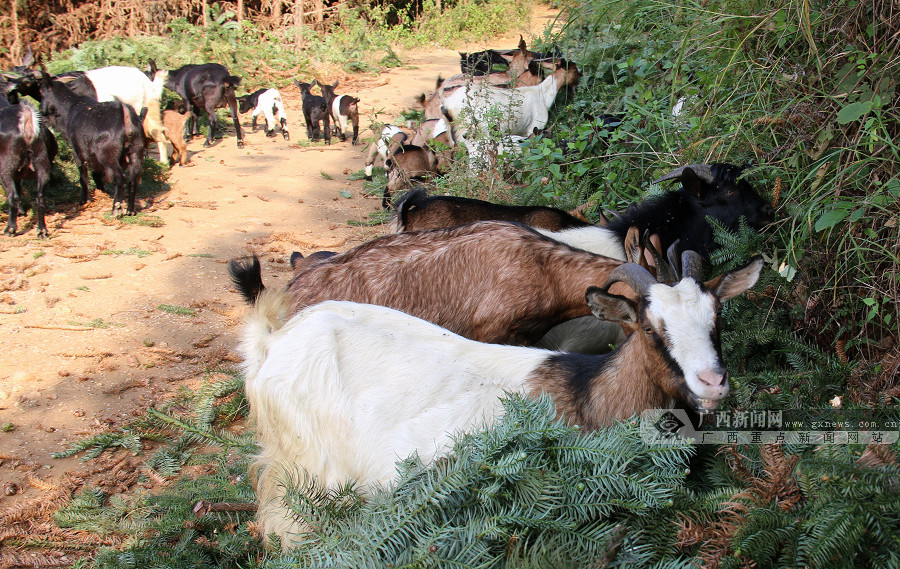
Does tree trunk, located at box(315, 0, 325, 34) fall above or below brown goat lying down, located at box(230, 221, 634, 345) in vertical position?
above

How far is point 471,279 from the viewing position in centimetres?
432

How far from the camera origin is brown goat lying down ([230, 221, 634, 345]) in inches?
163

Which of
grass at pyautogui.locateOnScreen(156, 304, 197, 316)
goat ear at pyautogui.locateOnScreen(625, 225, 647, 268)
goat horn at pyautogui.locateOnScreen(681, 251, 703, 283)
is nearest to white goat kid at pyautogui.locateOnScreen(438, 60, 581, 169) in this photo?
grass at pyautogui.locateOnScreen(156, 304, 197, 316)

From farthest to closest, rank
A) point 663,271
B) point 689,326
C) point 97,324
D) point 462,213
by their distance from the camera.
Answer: point 97,324 < point 462,213 < point 663,271 < point 689,326

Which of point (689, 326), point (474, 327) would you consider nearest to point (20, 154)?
point (474, 327)

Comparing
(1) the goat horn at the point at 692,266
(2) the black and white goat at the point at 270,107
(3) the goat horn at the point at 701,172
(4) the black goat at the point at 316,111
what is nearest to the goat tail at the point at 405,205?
(3) the goat horn at the point at 701,172

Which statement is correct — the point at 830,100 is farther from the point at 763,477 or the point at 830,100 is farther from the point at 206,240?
the point at 206,240

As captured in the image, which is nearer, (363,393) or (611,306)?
(611,306)

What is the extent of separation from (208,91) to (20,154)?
5284 millimetres

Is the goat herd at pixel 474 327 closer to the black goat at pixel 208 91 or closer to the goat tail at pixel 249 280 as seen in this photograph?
the goat tail at pixel 249 280

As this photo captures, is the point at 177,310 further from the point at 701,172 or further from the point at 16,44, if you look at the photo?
the point at 16,44

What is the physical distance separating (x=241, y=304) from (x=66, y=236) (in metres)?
3.36

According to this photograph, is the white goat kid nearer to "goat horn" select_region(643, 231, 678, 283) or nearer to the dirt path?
the dirt path

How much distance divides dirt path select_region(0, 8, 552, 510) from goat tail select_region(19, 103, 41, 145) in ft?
3.66
